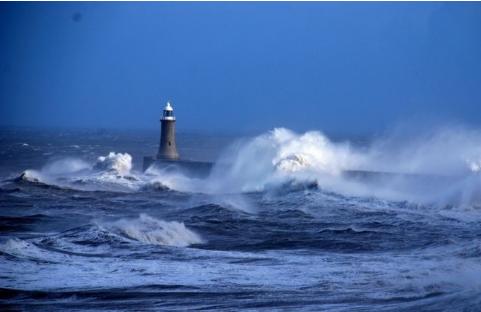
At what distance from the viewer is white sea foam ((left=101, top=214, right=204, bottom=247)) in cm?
1219

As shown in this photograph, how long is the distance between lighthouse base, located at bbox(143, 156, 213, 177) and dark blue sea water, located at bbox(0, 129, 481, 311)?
3809 mm

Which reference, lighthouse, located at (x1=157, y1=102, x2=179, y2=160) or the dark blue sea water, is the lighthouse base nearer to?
lighthouse, located at (x1=157, y1=102, x2=179, y2=160)

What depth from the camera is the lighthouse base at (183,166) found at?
2865cm

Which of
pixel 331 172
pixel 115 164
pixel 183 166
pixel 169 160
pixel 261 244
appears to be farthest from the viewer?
pixel 115 164

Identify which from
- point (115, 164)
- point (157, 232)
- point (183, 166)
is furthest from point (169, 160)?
point (157, 232)

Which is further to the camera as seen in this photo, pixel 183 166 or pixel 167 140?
pixel 167 140

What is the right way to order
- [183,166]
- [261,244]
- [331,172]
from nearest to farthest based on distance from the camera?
1. [261,244]
2. [331,172]
3. [183,166]

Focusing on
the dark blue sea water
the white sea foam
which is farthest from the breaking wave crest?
the white sea foam

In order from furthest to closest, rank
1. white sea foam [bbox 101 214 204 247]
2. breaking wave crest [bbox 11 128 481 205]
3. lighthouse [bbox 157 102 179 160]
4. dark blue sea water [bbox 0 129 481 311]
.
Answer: lighthouse [bbox 157 102 179 160], breaking wave crest [bbox 11 128 481 205], white sea foam [bbox 101 214 204 247], dark blue sea water [bbox 0 129 481 311]

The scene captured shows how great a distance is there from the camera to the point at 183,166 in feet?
97.4

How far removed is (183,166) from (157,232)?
17.0 meters

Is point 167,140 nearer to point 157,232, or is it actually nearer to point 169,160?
point 169,160

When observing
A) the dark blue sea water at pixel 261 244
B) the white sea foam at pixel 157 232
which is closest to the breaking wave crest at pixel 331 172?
the dark blue sea water at pixel 261 244

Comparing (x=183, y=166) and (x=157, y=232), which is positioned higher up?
(x=183, y=166)
